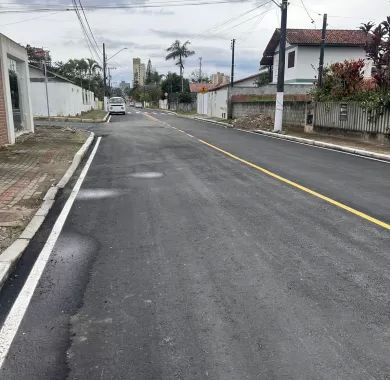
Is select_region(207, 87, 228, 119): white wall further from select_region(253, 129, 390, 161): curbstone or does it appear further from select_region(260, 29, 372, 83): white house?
select_region(253, 129, 390, 161): curbstone

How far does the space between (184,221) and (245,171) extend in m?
5.04

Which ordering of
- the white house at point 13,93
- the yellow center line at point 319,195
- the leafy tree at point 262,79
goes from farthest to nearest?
the leafy tree at point 262,79 < the white house at point 13,93 < the yellow center line at point 319,195

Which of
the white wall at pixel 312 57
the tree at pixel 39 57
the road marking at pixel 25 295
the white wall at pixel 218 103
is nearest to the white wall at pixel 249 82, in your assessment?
the white wall at pixel 218 103

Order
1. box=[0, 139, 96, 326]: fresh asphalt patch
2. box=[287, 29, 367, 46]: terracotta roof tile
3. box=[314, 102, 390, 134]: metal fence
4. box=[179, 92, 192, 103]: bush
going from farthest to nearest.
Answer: box=[179, 92, 192, 103]: bush
box=[287, 29, 367, 46]: terracotta roof tile
box=[314, 102, 390, 134]: metal fence
box=[0, 139, 96, 326]: fresh asphalt patch

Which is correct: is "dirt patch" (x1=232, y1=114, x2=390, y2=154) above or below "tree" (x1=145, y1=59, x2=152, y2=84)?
below

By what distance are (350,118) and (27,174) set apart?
15582 mm

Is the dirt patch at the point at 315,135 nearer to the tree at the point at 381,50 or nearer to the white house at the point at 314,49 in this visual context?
the tree at the point at 381,50

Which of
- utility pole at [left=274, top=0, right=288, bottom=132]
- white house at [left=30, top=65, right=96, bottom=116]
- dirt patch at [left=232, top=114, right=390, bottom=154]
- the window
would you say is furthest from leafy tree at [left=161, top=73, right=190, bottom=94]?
utility pole at [left=274, top=0, right=288, bottom=132]

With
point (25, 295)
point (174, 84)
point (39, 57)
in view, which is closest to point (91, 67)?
point (174, 84)

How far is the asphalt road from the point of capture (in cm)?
337

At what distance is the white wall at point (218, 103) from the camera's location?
43.5m

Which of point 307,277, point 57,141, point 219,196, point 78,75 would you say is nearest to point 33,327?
point 307,277

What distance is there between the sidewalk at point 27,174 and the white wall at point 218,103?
25.3m

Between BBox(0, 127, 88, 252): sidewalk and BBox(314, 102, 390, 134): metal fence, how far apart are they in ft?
39.2
